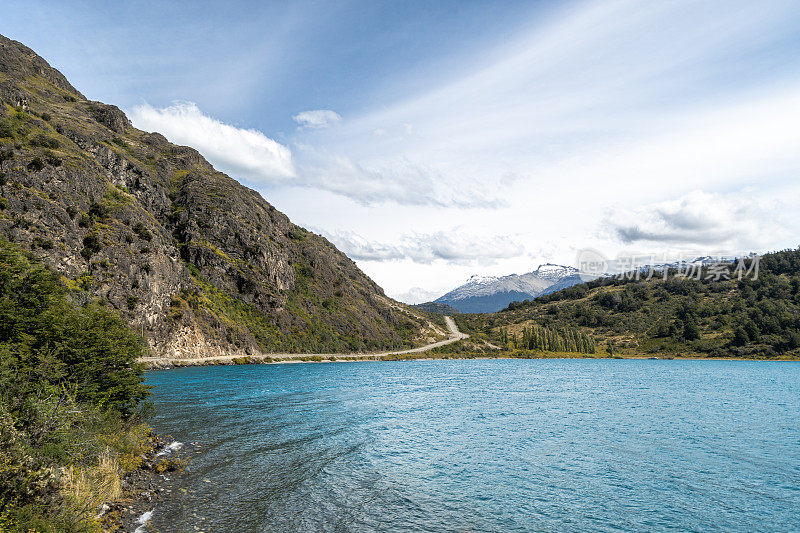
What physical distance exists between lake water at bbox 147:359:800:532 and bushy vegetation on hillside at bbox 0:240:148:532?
412 centimetres

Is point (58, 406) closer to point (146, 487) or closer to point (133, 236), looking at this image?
point (146, 487)

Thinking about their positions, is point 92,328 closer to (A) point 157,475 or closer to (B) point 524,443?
(A) point 157,475

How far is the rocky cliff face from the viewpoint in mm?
108688

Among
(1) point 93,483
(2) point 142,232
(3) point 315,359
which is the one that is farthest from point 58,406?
(3) point 315,359

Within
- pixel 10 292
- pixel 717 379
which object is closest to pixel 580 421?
pixel 10 292

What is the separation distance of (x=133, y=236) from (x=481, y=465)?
13860 centimetres

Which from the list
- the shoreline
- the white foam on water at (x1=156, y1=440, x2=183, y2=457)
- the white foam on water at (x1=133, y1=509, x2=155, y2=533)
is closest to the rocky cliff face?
the shoreline

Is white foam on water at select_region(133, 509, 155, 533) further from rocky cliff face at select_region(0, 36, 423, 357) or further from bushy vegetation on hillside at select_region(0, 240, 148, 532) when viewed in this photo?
rocky cliff face at select_region(0, 36, 423, 357)

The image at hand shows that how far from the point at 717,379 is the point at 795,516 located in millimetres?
87321

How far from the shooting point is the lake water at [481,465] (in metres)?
20.0

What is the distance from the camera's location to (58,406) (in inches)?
693

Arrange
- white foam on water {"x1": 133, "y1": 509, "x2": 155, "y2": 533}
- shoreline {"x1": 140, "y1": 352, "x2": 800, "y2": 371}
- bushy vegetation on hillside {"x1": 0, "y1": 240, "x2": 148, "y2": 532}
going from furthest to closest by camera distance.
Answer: shoreline {"x1": 140, "y1": 352, "x2": 800, "y2": 371}
white foam on water {"x1": 133, "y1": 509, "x2": 155, "y2": 533}
bushy vegetation on hillside {"x1": 0, "y1": 240, "x2": 148, "y2": 532}

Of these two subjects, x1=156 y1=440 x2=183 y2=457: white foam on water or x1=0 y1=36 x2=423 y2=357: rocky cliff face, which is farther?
x1=0 y1=36 x2=423 y2=357: rocky cliff face

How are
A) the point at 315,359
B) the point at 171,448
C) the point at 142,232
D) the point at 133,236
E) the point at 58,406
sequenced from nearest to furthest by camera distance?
the point at 58,406 < the point at 171,448 < the point at 133,236 < the point at 142,232 < the point at 315,359
